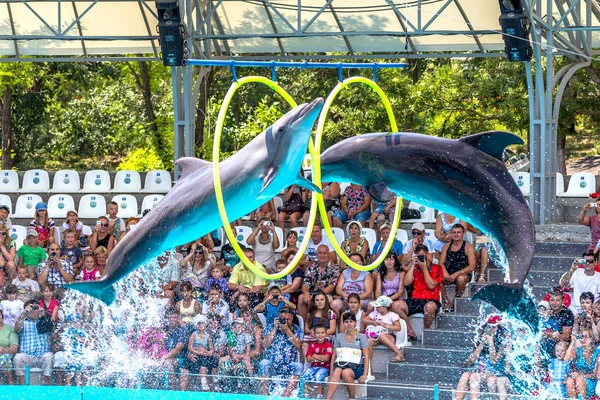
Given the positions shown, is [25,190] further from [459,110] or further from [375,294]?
[459,110]

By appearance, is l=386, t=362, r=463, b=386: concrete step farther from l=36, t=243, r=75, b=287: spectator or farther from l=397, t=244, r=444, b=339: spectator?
l=36, t=243, r=75, b=287: spectator

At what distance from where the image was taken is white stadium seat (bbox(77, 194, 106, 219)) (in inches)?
728

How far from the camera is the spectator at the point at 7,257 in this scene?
635 inches

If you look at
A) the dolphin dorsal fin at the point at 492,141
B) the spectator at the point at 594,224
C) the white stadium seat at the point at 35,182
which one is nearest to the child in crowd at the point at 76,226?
the white stadium seat at the point at 35,182

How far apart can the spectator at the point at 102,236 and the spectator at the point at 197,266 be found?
51.7 inches

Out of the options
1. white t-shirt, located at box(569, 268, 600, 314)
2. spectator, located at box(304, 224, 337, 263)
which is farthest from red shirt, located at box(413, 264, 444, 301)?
white t-shirt, located at box(569, 268, 600, 314)

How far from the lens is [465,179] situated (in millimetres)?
9898

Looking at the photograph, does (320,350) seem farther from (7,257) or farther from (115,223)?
(7,257)

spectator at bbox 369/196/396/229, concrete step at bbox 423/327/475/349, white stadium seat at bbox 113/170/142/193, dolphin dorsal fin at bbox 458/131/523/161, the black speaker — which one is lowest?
concrete step at bbox 423/327/475/349

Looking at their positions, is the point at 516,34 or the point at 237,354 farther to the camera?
the point at 516,34

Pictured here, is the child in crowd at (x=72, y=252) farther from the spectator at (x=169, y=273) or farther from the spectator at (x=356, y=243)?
the spectator at (x=356, y=243)

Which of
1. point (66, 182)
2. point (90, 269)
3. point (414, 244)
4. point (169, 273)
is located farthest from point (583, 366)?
point (66, 182)

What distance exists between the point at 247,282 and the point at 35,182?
5958mm

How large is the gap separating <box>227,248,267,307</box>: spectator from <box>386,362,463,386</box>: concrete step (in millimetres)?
2125
